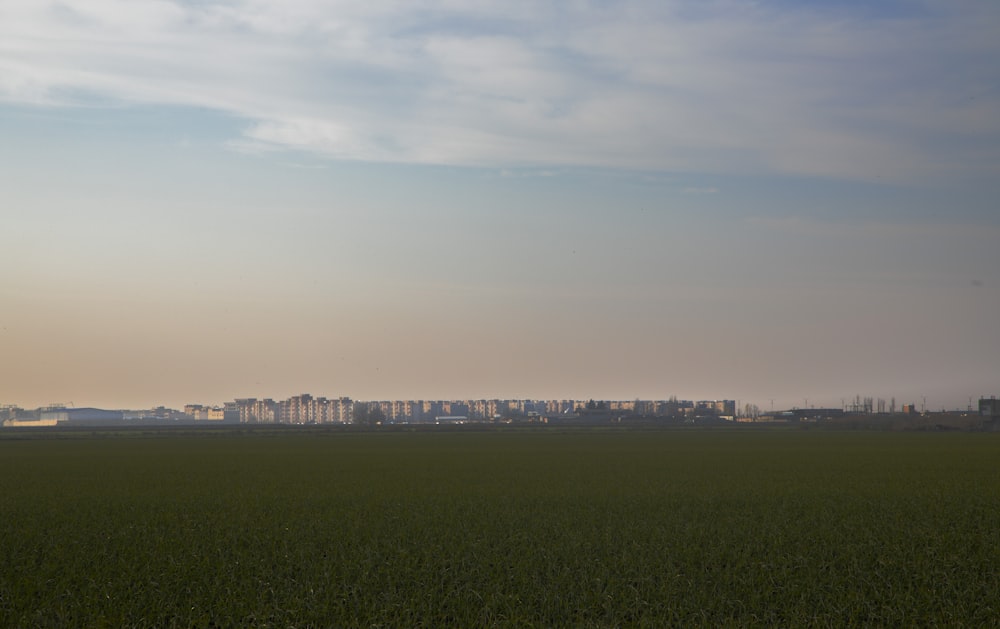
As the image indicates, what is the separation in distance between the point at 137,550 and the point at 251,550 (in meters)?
2.86

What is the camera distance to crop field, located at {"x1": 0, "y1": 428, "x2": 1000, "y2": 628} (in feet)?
56.3

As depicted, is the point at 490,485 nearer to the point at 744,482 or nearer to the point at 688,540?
the point at 744,482

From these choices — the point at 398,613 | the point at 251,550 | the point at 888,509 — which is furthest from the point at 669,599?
the point at 888,509

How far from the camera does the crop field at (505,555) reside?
56.3 ft

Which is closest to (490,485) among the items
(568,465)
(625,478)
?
(625,478)

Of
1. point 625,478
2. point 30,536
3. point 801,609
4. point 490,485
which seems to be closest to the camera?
point 801,609

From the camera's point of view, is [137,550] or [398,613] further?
[137,550]

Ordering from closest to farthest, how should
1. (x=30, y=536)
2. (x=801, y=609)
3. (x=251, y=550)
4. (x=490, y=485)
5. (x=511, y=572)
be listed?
(x=801, y=609)
(x=511, y=572)
(x=251, y=550)
(x=30, y=536)
(x=490, y=485)

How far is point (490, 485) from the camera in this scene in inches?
1689

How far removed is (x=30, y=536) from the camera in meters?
25.8

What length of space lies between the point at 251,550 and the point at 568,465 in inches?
1477

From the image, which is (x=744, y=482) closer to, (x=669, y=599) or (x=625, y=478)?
(x=625, y=478)

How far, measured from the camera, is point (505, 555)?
72.9ft

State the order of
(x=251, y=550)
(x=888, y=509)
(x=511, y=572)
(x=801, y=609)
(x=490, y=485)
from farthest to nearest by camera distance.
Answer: (x=490, y=485)
(x=888, y=509)
(x=251, y=550)
(x=511, y=572)
(x=801, y=609)
